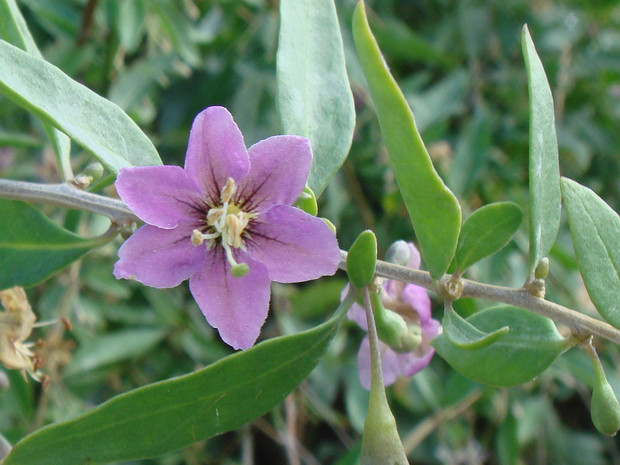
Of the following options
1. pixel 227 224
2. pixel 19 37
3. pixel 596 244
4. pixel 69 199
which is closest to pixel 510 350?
pixel 596 244

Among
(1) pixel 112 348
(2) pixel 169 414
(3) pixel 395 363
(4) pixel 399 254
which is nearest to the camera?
(2) pixel 169 414

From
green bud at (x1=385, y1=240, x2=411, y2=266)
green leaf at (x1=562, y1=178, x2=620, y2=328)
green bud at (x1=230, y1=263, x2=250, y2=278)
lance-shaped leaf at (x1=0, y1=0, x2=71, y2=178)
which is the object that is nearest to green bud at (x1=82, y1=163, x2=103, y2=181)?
lance-shaped leaf at (x1=0, y1=0, x2=71, y2=178)

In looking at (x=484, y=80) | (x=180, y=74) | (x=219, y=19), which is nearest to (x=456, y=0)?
(x=484, y=80)

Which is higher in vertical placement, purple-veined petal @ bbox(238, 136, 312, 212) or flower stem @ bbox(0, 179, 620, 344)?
purple-veined petal @ bbox(238, 136, 312, 212)

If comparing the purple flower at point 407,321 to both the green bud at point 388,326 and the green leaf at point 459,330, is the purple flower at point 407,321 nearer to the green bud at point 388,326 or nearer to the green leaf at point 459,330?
the green bud at point 388,326

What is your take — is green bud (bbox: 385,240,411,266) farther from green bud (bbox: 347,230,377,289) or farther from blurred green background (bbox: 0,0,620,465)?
blurred green background (bbox: 0,0,620,465)

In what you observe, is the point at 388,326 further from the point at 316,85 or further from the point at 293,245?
the point at 316,85
